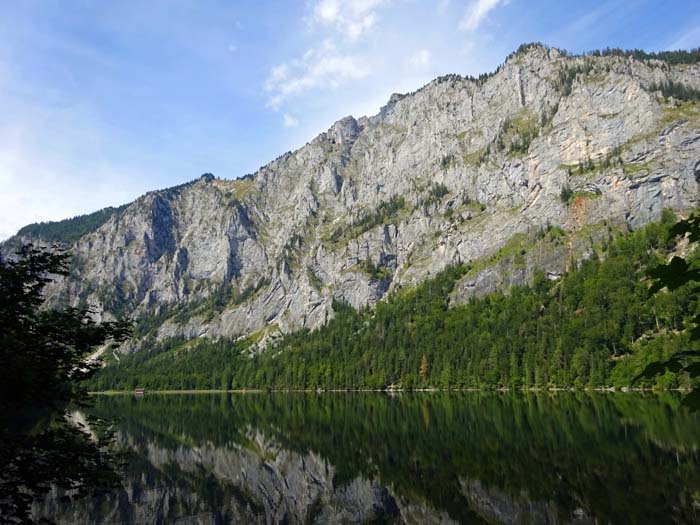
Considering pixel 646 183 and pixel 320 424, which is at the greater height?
pixel 646 183

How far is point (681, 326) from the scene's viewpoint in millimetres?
103938

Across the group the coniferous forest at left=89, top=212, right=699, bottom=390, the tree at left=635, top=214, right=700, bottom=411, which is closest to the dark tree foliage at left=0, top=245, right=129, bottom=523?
the tree at left=635, top=214, right=700, bottom=411

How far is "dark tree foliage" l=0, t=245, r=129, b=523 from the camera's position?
13844 millimetres

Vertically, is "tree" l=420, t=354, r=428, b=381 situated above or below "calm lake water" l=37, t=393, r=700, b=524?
above

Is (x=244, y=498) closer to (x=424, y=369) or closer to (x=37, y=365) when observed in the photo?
(x=37, y=365)

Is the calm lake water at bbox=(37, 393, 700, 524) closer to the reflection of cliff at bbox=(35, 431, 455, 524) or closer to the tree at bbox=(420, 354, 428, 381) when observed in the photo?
the reflection of cliff at bbox=(35, 431, 455, 524)

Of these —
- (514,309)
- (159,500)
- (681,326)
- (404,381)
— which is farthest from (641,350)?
(159,500)

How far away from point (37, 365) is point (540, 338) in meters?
132

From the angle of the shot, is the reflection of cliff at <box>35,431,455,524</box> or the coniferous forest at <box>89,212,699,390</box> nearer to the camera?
the reflection of cliff at <box>35,431,455,524</box>

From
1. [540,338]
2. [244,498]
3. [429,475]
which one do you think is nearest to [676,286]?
[429,475]

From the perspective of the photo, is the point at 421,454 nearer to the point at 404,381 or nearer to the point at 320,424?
the point at 320,424

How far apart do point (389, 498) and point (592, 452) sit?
15.6 meters

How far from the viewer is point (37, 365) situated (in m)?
13.9

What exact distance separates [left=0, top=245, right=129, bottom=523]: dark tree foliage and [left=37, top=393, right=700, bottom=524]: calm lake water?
4964 mm
